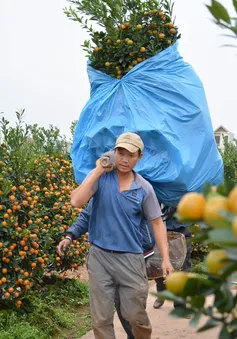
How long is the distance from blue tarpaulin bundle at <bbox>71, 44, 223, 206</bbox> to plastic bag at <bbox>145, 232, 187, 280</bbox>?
18.4 inches

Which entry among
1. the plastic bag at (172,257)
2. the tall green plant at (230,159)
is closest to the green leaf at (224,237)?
the plastic bag at (172,257)

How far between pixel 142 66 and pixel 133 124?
0.54m

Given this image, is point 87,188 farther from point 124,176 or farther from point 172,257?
point 172,257

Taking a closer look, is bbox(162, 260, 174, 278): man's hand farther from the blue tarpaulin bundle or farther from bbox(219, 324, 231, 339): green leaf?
bbox(219, 324, 231, 339): green leaf

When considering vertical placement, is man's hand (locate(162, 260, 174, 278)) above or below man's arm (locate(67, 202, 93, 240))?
below

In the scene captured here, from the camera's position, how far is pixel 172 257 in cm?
453

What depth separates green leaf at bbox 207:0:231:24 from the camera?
1.01m

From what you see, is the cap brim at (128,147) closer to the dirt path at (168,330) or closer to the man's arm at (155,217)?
the man's arm at (155,217)

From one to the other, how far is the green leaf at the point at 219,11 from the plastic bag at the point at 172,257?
3255mm

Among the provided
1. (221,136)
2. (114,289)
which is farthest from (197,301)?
(221,136)

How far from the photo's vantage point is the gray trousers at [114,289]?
3.62m

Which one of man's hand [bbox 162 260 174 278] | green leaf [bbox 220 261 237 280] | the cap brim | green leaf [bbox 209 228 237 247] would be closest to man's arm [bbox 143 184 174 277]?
man's hand [bbox 162 260 174 278]

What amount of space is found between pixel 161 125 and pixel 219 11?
2995 mm

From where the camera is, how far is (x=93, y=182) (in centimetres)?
359
